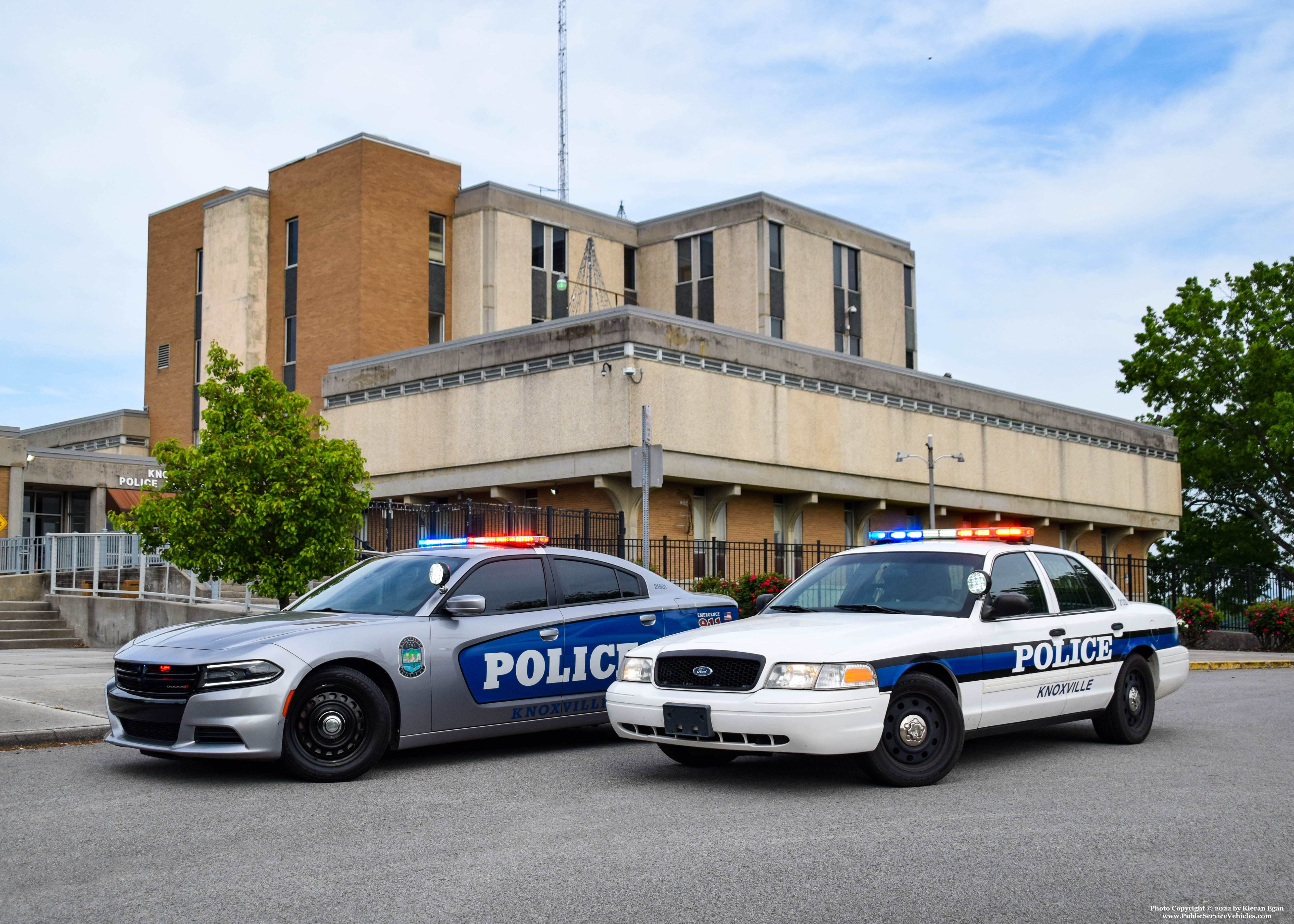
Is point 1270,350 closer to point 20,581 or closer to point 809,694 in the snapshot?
point 20,581


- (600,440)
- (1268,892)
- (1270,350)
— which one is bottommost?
(1268,892)

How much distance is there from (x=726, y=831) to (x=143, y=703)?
13.1 feet

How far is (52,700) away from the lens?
Result: 38.7ft

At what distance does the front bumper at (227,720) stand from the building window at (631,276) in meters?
41.3

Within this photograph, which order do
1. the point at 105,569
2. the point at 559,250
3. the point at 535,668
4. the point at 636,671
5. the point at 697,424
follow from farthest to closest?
1. the point at 559,250
2. the point at 697,424
3. the point at 105,569
4. the point at 535,668
5. the point at 636,671

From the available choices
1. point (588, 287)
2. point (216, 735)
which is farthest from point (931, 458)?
point (216, 735)

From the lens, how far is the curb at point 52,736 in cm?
959

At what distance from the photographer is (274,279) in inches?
1825

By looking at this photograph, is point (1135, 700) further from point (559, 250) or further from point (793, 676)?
point (559, 250)

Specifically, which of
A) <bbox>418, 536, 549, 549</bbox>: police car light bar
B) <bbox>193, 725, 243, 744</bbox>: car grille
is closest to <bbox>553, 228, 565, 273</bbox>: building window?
<bbox>418, 536, 549, 549</bbox>: police car light bar

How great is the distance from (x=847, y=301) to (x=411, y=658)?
4243 cm

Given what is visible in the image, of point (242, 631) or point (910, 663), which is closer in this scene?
point (910, 663)

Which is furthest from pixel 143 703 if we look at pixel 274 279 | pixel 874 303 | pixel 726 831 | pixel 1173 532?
pixel 1173 532

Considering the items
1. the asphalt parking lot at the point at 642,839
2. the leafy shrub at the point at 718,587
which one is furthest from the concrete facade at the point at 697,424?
the asphalt parking lot at the point at 642,839
